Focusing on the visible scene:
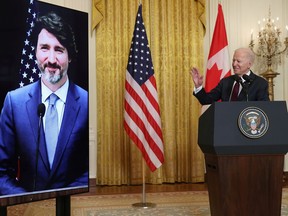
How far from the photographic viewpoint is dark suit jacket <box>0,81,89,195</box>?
251cm

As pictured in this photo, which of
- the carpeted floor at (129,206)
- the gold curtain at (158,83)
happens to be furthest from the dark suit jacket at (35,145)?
the gold curtain at (158,83)

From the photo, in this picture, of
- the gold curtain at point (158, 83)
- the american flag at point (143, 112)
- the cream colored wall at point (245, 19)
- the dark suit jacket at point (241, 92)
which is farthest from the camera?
the cream colored wall at point (245, 19)

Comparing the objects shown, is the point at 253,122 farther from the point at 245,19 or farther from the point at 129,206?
the point at 245,19

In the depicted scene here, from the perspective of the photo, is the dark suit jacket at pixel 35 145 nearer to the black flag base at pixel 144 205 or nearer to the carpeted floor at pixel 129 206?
the carpeted floor at pixel 129 206

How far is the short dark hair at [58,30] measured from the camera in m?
2.72

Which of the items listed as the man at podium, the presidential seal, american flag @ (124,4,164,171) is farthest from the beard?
american flag @ (124,4,164,171)

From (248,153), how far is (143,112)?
2.69 m

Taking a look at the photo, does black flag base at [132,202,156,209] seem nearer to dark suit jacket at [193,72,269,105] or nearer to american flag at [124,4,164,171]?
american flag at [124,4,164,171]

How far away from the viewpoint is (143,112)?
5723mm

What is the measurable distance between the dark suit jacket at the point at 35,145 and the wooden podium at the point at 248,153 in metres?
1.07

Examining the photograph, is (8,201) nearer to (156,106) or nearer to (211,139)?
(211,139)

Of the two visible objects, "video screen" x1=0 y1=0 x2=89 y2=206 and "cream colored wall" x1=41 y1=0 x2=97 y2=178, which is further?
"cream colored wall" x1=41 y1=0 x2=97 y2=178

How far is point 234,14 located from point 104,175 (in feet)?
13.4

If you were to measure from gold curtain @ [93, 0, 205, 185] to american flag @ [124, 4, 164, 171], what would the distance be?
1.48 meters
